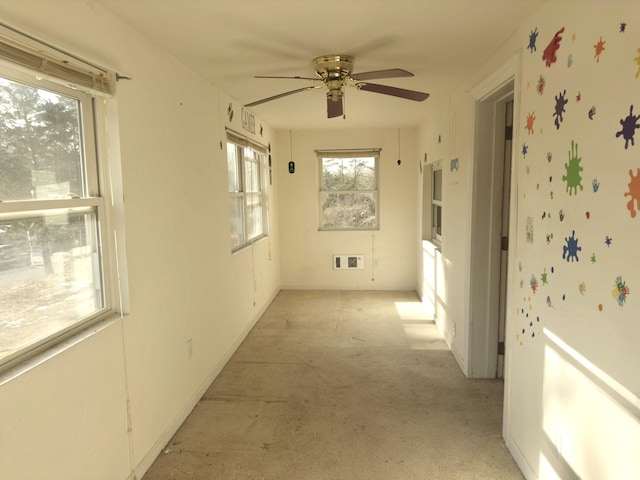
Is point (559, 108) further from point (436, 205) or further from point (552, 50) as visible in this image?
point (436, 205)

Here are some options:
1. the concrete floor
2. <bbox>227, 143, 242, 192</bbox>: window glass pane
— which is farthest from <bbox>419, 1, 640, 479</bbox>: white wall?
<bbox>227, 143, 242, 192</bbox>: window glass pane

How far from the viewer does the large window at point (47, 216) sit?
150 centimetres

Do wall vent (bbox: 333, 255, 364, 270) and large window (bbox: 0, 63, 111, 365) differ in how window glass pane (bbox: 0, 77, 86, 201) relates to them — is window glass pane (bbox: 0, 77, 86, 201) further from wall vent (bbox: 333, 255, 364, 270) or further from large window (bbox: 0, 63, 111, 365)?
wall vent (bbox: 333, 255, 364, 270)

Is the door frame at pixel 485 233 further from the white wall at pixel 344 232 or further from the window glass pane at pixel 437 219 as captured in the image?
the white wall at pixel 344 232

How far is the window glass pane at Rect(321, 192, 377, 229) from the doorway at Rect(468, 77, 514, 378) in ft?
10.2

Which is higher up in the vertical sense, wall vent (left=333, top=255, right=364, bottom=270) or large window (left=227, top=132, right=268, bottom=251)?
large window (left=227, top=132, right=268, bottom=251)

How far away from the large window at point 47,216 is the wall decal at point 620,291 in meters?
2.10

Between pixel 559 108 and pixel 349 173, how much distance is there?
4423mm

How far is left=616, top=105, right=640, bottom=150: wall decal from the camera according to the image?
4.24 ft

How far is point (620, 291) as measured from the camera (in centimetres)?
137

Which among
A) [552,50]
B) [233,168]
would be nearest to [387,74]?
[552,50]

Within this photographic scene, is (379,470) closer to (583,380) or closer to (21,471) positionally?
(583,380)

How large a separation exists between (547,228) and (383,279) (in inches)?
171

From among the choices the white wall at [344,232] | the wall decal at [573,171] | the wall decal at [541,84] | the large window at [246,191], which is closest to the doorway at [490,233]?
the wall decal at [541,84]
